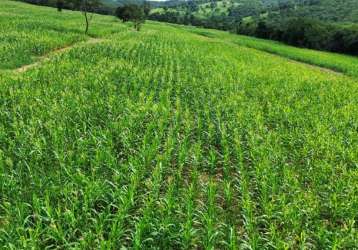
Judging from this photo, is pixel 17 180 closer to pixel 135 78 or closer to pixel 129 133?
pixel 129 133

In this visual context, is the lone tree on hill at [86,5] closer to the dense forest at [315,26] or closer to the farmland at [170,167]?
the farmland at [170,167]

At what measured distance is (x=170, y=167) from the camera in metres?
10.2

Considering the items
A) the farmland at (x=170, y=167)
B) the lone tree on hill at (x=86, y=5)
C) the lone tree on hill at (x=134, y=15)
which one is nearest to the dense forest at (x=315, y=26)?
the lone tree on hill at (x=134, y=15)

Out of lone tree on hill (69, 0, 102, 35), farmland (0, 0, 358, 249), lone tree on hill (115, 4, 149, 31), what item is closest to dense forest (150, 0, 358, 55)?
lone tree on hill (115, 4, 149, 31)

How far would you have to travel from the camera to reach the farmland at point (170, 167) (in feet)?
22.6

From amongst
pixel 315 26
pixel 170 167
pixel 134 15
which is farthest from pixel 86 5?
pixel 170 167

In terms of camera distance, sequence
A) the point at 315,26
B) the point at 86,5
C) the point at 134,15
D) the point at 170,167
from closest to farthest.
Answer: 1. the point at 170,167
2. the point at 86,5
3. the point at 315,26
4. the point at 134,15

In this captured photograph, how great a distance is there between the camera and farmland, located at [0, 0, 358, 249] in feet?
22.6

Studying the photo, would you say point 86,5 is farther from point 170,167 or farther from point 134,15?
point 170,167

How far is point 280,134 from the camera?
43.8 ft

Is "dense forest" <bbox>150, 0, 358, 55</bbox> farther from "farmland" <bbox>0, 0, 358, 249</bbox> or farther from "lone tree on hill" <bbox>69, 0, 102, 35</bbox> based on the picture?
"farmland" <bbox>0, 0, 358, 249</bbox>

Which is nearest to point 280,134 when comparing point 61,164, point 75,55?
point 61,164

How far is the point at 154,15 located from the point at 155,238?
150 metres

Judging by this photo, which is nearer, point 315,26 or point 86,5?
point 86,5
